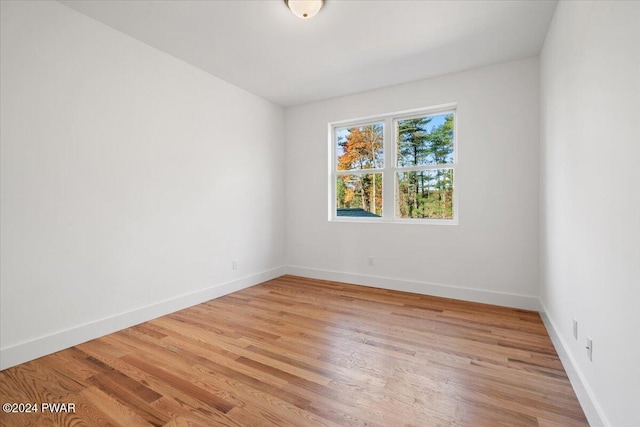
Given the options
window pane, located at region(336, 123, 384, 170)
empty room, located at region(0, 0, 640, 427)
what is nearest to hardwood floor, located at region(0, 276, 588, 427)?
empty room, located at region(0, 0, 640, 427)

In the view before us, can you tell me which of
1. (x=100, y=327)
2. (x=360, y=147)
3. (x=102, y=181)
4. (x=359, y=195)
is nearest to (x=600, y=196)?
(x=359, y=195)

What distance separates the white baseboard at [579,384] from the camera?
1.43 m

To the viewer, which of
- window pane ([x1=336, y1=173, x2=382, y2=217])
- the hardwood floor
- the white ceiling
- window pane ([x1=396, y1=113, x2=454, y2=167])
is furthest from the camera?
window pane ([x1=336, y1=173, x2=382, y2=217])

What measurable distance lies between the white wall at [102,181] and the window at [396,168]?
1.58 meters

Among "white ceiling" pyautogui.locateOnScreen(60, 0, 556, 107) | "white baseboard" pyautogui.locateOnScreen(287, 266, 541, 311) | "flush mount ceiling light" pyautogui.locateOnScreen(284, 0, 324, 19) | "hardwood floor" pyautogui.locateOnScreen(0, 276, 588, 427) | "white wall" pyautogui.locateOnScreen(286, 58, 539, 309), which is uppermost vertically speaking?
"white ceiling" pyautogui.locateOnScreen(60, 0, 556, 107)

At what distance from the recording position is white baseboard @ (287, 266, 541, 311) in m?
3.18

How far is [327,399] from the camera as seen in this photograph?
5.52 ft

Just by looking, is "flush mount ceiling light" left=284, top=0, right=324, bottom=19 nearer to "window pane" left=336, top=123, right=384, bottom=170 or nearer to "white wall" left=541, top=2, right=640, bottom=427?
"white wall" left=541, top=2, right=640, bottom=427

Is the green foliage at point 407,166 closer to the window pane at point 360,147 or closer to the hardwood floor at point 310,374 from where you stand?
the window pane at point 360,147

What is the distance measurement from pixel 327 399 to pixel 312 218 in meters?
3.07

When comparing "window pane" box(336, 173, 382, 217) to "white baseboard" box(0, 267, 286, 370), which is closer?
"white baseboard" box(0, 267, 286, 370)

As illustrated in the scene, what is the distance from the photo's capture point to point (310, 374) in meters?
1.94

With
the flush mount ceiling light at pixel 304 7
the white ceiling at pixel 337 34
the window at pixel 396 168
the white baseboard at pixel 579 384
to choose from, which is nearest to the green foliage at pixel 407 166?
the window at pixel 396 168

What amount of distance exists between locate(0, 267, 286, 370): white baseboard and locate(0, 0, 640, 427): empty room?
2 cm
